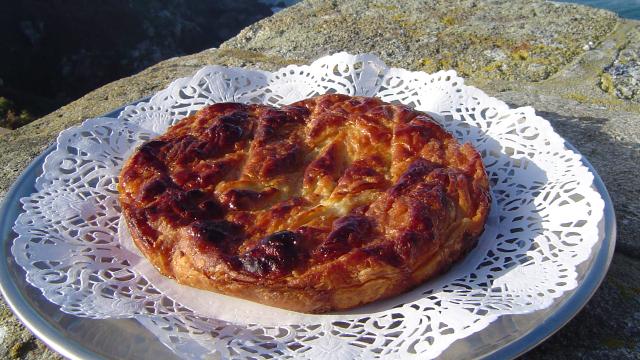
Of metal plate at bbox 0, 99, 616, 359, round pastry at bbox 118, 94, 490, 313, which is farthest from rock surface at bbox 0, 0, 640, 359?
round pastry at bbox 118, 94, 490, 313

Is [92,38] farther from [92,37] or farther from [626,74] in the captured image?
[626,74]

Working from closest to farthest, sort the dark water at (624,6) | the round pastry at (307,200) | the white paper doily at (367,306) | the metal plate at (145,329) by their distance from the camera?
the metal plate at (145,329), the white paper doily at (367,306), the round pastry at (307,200), the dark water at (624,6)

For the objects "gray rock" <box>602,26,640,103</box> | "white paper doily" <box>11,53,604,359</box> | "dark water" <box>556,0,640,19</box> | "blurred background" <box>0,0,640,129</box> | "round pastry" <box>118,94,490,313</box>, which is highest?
"round pastry" <box>118,94,490,313</box>

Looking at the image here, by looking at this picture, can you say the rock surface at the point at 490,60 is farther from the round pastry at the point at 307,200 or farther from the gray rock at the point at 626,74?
the round pastry at the point at 307,200

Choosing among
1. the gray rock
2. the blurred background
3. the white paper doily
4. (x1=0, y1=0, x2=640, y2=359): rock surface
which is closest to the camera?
the white paper doily

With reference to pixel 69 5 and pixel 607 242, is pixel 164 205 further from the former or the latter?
pixel 69 5

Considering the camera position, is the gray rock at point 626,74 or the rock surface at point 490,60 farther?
the gray rock at point 626,74

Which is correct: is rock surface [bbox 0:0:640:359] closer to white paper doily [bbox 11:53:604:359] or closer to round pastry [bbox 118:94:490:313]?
white paper doily [bbox 11:53:604:359]

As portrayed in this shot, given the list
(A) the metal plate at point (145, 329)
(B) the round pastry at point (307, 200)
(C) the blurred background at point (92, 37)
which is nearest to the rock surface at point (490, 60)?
(A) the metal plate at point (145, 329)

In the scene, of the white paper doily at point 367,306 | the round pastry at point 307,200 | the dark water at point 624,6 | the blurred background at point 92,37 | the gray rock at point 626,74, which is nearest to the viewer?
the white paper doily at point 367,306
